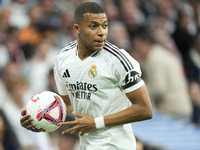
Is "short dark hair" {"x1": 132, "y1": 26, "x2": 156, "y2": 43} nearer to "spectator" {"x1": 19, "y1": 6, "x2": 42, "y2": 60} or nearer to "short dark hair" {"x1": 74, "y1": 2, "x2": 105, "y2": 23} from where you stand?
"spectator" {"x1": 19, "y1": 6, "x2": 42, "y2": 60}

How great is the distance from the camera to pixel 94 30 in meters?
3.38

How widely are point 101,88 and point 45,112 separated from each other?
0.58 m

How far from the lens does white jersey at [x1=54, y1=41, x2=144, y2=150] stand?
11.0 ft

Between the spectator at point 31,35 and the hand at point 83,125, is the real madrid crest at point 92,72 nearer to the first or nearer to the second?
the hand at point 83,125

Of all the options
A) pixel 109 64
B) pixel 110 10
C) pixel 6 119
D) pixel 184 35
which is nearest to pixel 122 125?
pixel 109 64

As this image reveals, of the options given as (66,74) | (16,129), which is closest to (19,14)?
(16,129)

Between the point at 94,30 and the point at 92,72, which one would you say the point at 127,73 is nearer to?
the point at 92,72

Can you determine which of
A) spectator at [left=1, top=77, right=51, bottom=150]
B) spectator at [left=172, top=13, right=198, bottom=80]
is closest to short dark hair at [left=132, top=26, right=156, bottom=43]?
spectator at [left=172, top=13, right=198, bottom=80]

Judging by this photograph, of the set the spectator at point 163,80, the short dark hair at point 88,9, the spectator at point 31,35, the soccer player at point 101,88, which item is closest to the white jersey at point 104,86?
the soccer player at point 101,88

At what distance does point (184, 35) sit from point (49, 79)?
15.5ft

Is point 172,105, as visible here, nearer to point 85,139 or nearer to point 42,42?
point 42,42

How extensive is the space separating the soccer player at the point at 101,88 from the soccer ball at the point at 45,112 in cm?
9

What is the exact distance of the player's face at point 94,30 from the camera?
3352 mm

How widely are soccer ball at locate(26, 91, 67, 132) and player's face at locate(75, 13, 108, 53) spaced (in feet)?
2.16
